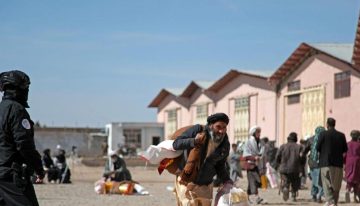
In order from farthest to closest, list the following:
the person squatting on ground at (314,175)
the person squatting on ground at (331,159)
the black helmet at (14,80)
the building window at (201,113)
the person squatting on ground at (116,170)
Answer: the building window at (201,113) → the person squatting on ground at (116,170) → the person squatting on ground at (314,175) → the person squatting on ground at (331,159) → the black helmet at (14,80)

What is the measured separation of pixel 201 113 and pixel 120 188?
25.3 m

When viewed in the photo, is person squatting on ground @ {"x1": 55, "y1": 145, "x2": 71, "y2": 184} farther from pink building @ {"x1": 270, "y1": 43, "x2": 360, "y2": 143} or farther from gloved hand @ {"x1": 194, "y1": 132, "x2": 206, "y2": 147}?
gloved hand @ {"x1": 194, "y1": 132, "x2": 206, "y2": 147}

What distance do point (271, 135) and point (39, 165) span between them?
28116 millimetres

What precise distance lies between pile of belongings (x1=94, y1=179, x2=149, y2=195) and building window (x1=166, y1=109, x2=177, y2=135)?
96.5ft

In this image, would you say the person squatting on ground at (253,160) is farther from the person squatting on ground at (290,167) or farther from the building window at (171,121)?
the building window at (171,121)

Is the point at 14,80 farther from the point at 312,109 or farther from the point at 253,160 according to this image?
the point at 312,109

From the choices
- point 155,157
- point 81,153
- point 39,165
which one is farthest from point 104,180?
point 81,153

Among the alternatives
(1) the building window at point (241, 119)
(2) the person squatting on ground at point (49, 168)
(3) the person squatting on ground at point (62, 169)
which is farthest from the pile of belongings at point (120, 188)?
(1) the building window at point (241, 119)

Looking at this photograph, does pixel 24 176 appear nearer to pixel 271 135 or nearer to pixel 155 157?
pixel 155 157

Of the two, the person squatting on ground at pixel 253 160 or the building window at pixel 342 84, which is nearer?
the person squatting on ground at pixel 253 160

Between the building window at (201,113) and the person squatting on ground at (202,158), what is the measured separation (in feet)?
116

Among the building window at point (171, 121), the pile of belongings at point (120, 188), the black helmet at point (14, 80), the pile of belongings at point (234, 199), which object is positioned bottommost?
the pile of belongings at point (120, 188)

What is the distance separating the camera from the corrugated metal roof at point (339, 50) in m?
28.0

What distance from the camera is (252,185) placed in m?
15.2
